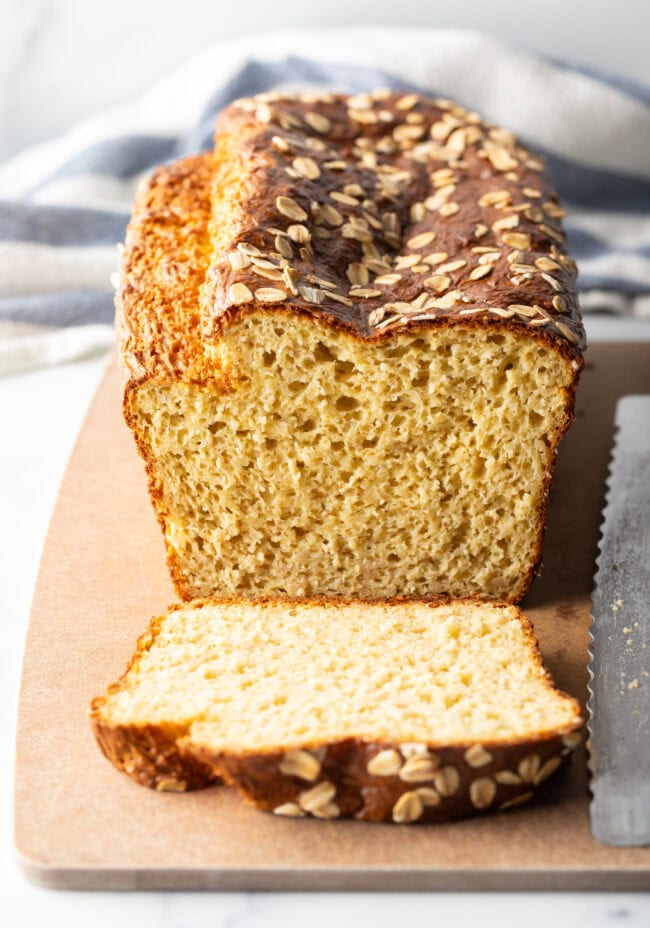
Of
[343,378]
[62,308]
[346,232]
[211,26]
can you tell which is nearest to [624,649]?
[343,378]

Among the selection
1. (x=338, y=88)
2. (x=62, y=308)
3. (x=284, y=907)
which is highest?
(x=338, y=88)

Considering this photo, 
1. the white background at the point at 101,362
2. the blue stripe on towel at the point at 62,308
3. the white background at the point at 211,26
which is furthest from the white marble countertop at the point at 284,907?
the white background at the point at 211,26

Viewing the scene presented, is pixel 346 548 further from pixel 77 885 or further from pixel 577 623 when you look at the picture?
pixel 77 885

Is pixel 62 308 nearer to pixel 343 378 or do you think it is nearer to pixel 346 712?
pixel 343 378

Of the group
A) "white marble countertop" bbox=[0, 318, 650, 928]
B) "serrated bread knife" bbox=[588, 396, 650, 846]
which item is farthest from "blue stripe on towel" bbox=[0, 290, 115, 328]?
"white marble countertop" bbox=[0, 318, 650, 928]

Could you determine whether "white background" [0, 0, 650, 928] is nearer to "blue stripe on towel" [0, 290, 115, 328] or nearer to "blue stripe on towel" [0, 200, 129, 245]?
"blue stripe on towel" [0, 290, 115, 328]

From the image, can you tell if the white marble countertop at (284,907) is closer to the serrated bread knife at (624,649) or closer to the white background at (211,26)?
the serrated bread knife at (624,649)

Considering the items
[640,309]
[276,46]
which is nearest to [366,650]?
[640,309]
